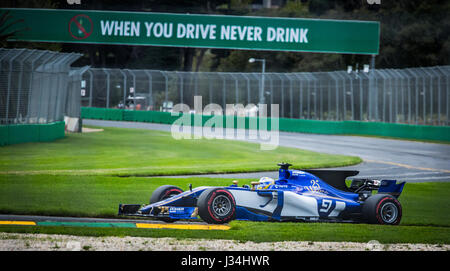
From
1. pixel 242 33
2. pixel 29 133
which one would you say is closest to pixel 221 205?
pixel 242 33

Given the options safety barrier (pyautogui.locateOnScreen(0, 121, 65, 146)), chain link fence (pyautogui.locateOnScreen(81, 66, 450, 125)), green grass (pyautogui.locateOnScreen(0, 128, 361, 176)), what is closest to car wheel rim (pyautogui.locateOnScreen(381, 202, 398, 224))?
green grass (pyautogui.locateOnScreen(0, 128, 361, 176))

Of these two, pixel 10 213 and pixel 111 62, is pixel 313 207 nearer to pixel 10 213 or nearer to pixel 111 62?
pixel 10 213

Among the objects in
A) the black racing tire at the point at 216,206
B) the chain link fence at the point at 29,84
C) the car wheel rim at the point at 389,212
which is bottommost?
the car wheel rim at the point at 389,212

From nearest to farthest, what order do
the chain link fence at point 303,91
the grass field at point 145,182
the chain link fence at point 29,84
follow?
1. the grass field at point 145,182
2. the chain link fence at point 29,84
3. the chain link fence at point 303,91

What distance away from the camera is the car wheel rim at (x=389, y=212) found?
1146 centimetres

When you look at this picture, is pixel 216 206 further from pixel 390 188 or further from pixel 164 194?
pixel 390 188

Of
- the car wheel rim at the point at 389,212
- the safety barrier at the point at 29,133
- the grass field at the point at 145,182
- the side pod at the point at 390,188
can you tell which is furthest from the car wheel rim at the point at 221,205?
the safety barrier at the point at 29,133

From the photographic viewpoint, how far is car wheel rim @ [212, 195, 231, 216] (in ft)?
33.8

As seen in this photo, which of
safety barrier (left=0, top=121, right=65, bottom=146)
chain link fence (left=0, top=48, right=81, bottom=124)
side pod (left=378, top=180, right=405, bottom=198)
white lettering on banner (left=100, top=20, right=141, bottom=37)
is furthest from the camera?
chain link fence (left=0, top=48, right=81, bottom=124)

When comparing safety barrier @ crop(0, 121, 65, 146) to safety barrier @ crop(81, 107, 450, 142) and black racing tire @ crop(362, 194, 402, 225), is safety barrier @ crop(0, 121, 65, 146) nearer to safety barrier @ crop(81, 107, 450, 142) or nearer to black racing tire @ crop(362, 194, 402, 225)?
black racing tire @ crop(362, 194, 402, 225)

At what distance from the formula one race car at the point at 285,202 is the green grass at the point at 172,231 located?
242 mm

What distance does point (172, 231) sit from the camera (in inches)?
408

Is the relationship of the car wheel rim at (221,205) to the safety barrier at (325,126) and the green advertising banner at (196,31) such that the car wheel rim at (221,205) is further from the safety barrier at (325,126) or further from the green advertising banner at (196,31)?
the safety barrier at (325,126)
